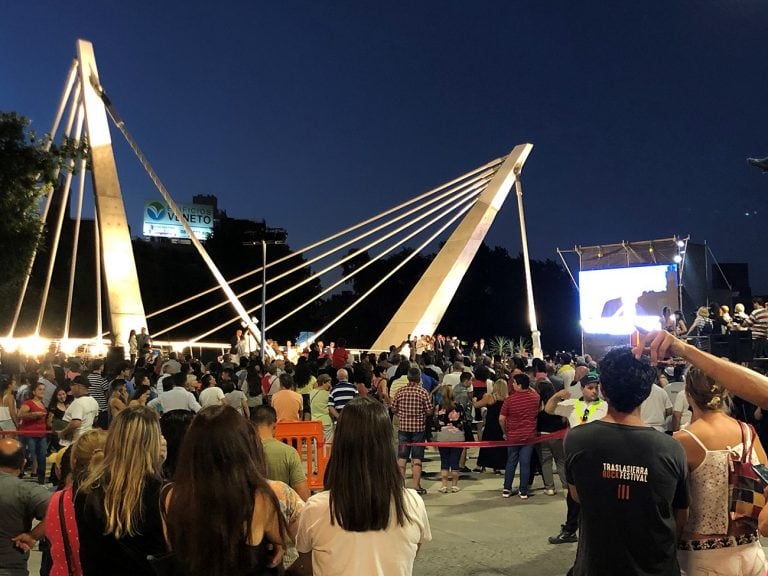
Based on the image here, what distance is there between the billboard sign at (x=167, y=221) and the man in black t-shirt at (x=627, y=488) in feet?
229

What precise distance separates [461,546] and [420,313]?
56.9 feet

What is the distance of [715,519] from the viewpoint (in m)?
3.05

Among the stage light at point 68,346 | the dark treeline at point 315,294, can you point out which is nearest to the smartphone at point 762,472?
the stage light at point 68,346

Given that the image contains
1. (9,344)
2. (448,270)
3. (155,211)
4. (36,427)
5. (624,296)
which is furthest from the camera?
(155,211)

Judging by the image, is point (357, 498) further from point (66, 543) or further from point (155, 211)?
point (155, 211)

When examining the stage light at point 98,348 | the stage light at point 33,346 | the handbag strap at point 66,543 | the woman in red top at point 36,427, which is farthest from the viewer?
the stage light at point 98,348

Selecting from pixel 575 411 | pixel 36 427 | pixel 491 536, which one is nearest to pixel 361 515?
pixel 491 536

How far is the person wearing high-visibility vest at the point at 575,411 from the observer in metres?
6.89

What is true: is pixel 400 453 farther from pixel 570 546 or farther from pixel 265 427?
pixel 265 427

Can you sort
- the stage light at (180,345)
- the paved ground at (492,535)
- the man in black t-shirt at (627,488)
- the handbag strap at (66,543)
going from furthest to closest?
the stage light at (180,345) < the paved ground at (492,535) < the handbag strap at (66,543) < the man in black t-shirt at (627,488)

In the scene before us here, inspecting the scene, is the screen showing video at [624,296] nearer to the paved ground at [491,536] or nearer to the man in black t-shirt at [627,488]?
the paved ground at [491,536]

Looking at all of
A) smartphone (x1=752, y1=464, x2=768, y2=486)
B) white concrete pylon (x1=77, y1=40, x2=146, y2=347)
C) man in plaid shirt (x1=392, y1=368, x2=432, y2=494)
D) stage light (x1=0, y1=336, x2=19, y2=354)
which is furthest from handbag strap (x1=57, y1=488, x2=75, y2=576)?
stage light (x1=0, y1=336, x2=19, y2=354)

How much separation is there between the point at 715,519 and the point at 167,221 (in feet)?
241

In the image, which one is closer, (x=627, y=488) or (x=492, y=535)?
(x=627, y=488)
